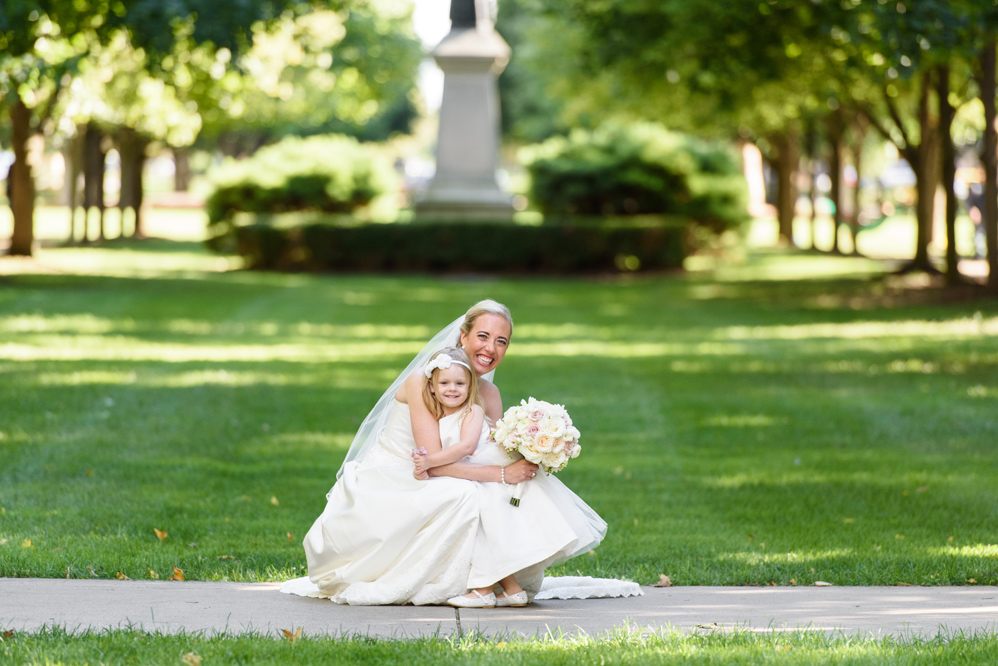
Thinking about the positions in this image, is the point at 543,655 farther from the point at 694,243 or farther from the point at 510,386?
the point at 694,243

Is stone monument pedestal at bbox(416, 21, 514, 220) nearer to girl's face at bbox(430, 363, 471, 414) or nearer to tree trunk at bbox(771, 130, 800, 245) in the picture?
tree trunk at bbox(771, 130, 800, 245)

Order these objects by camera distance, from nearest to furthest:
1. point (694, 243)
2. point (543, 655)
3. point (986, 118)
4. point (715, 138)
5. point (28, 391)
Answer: point (543, 655) → point (28, 391) → point (986, 118) → point (694, 243) → point (715, 138)

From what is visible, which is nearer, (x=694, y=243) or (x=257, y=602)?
(x=257, y=602)

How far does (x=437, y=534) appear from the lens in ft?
18.3

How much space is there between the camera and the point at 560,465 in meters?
5.47

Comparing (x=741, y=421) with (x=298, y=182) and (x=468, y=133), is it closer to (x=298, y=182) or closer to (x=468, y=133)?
(x=468, y=133)

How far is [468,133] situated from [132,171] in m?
17.3

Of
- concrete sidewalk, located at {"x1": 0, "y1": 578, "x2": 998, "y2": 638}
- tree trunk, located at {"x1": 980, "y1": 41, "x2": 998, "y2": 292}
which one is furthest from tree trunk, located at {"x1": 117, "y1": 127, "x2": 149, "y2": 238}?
concrete sidewalk, located at {"x1": 0, "y1": 578, "x2": 998, "y2": 638}

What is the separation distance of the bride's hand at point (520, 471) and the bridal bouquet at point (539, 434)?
0.16ft

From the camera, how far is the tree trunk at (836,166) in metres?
34.9

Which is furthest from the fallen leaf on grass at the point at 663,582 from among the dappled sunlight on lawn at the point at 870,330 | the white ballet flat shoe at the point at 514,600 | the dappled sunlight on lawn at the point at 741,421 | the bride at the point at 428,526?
the dappled sunlight on lawn at the point at 870,330

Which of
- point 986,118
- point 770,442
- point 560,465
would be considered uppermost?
point 986,118

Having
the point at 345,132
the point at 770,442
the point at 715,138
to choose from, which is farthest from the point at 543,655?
the point at 345,132

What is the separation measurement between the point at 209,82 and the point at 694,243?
12874 millimetres
